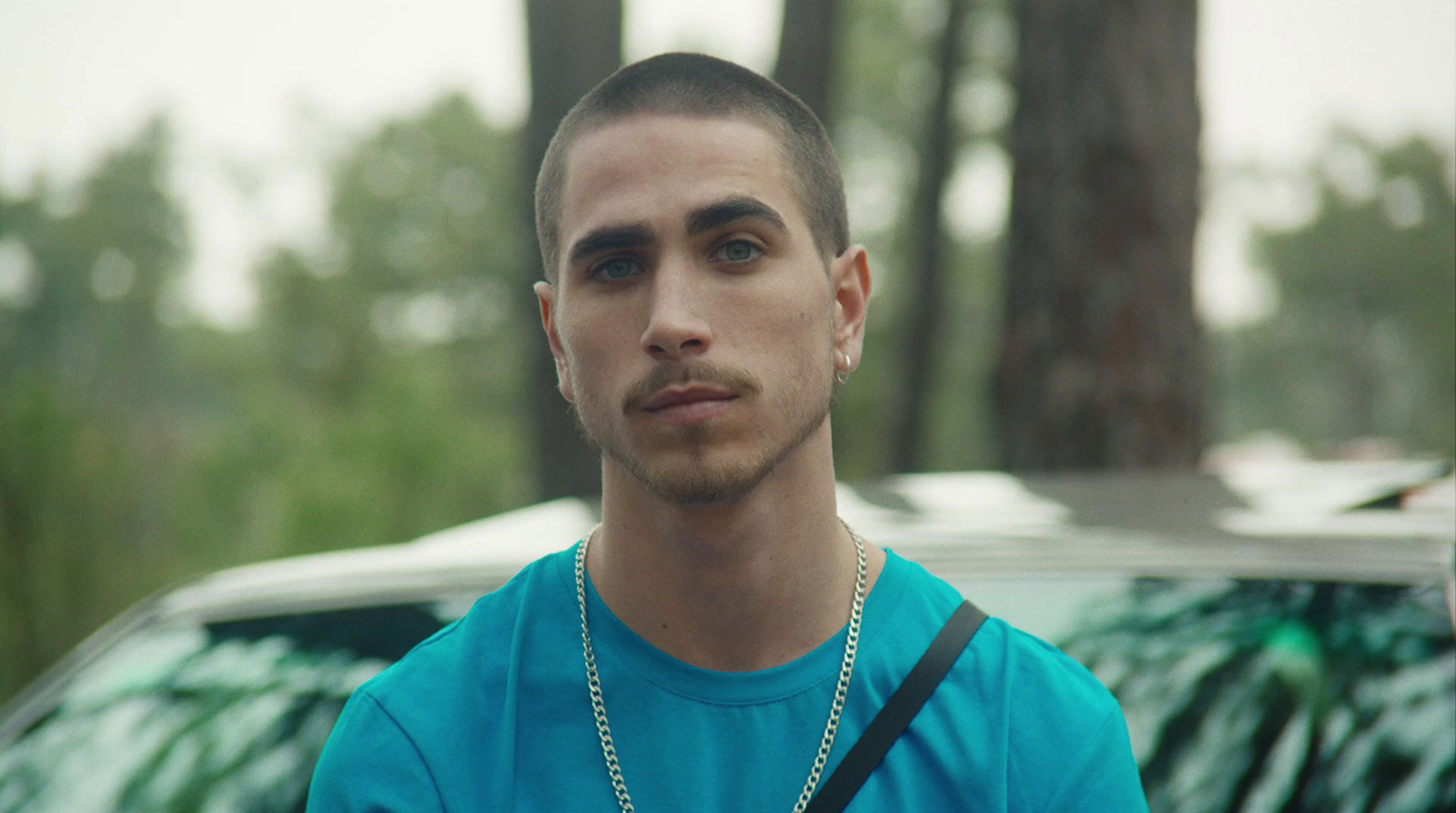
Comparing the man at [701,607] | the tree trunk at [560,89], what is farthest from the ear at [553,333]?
the tree trunk at [560,89]

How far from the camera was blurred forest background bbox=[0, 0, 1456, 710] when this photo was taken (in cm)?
733

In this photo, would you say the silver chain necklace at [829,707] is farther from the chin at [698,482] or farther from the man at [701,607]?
the chin at [698,482]

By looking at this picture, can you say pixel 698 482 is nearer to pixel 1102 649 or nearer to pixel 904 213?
pixel 1102 649

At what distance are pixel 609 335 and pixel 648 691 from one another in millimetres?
464

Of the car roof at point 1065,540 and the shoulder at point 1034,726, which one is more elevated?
the shoulder at point 1034,726

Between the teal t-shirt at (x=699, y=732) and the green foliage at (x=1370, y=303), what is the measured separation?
178ft

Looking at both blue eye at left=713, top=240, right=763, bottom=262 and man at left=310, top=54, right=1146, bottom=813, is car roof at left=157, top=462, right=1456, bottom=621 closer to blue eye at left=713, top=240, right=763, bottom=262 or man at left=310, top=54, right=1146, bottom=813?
man at left=310, top=54, right=1146, bottom=813

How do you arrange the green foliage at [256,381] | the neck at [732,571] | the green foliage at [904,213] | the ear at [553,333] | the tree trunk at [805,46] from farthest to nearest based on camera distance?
the green foliage at [904,213], the tree trunk at [805,46], the green foliage at [256,381], the ear at [553,333], the neck at [732,571]

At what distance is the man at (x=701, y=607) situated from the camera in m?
1.77

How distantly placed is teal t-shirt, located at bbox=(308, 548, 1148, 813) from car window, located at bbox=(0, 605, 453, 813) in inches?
33.2

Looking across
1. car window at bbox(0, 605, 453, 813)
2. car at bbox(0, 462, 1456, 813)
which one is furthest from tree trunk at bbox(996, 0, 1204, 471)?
car window at bbox(0, 605, 453, 813)

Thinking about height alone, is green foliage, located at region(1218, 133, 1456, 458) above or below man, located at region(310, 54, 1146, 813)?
below

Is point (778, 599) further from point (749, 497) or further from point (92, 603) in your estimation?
point (92, 603)

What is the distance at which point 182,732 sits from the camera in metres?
2.70
